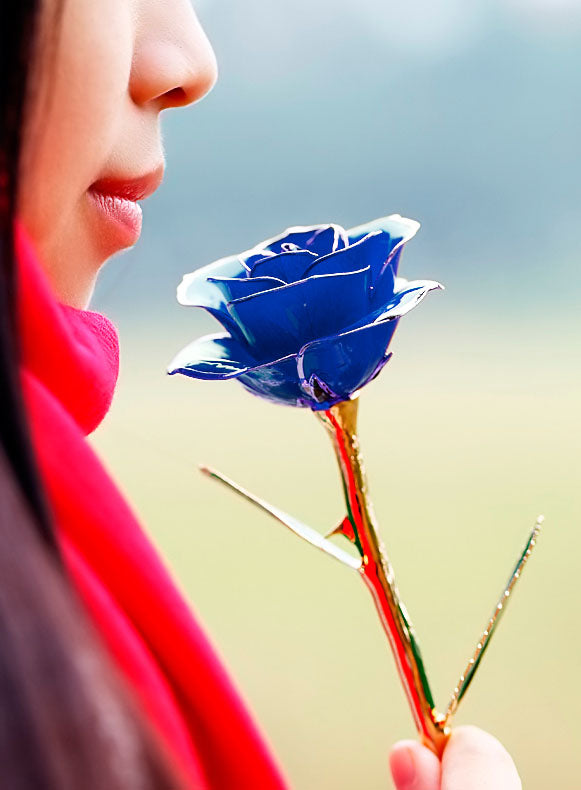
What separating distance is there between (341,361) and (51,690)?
160 mm

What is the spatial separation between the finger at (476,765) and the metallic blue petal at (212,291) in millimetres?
135

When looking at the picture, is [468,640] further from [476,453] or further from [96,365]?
[96,365]

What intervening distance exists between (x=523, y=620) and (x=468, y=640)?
0.11 metres

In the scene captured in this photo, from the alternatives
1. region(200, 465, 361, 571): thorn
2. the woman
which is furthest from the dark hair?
region(200, 465, 361, 571): thorn

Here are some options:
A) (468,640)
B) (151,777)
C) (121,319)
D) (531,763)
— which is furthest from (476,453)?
(151,777)

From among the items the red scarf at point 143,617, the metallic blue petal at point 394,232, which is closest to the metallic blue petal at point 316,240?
the metallic blue petal at point 394,232

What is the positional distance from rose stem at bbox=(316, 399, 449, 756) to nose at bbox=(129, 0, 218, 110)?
0.10 meters

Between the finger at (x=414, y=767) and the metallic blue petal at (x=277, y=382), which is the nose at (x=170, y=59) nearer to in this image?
the metallic blue petal at (x=277, y=382)

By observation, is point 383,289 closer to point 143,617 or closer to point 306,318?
point 306,318

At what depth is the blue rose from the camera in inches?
10.7

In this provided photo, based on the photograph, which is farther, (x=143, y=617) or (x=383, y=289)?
(x=383, y=289)

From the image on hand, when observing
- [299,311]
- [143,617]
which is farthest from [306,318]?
[143,617]

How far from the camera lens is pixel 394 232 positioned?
302 mm

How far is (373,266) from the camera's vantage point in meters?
0.29
